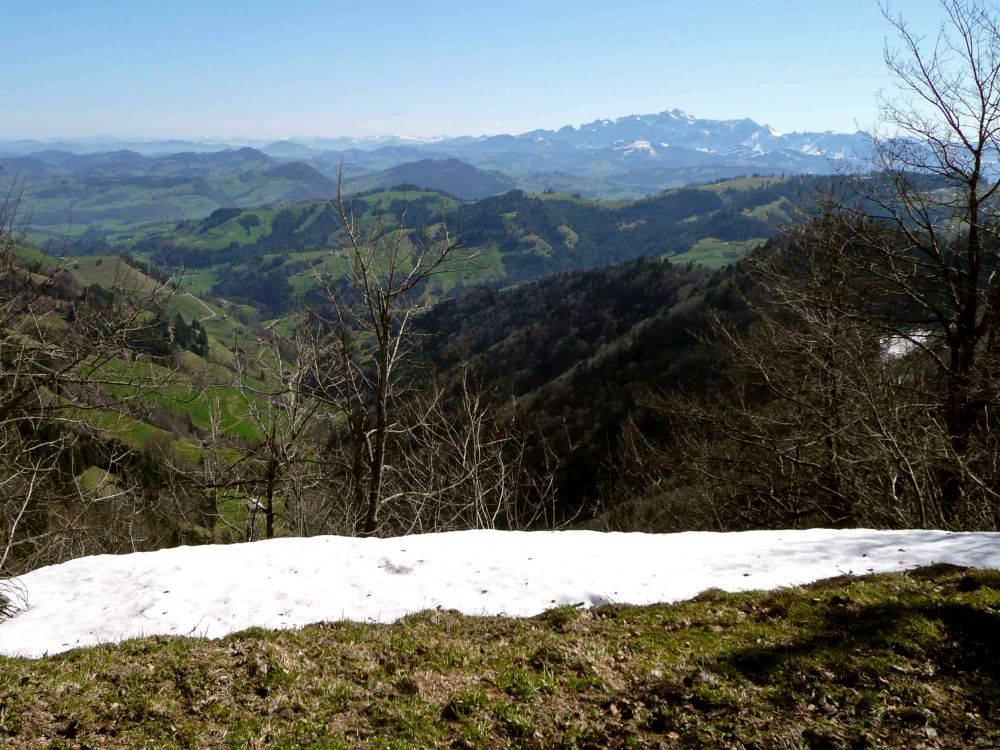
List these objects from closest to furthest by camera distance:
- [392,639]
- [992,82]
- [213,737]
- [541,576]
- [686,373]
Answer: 1. [213,737]
2. [392,639]
3. [541,576]
4. [992,82]
5. [686,373]

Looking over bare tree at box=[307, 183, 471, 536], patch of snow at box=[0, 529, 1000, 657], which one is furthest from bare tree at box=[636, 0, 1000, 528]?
bare tree at box=[307, 183, 471, 536]

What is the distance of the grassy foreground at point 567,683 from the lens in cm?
546

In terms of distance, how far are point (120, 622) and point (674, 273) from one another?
456ft

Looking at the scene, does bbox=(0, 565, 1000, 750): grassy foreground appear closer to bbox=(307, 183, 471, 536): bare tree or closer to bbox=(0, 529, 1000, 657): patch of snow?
bbox=(0, 529, 1000, 657): patch of snow

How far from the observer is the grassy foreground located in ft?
17.9

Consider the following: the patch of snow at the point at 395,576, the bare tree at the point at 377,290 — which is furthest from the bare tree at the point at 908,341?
the bare tree at the point at 377,290

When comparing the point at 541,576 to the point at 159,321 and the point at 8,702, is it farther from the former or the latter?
the point at 159,321

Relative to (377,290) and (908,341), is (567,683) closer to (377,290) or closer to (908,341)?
(377,290)

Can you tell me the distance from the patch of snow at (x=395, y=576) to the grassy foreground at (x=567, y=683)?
3.34 ft

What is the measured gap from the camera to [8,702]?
5.54m

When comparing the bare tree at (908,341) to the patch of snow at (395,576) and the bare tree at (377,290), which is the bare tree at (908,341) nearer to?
the patch of snow at (395,576)

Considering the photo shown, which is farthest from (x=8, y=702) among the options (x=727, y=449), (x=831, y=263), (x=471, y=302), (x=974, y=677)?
(x=471, y=302)

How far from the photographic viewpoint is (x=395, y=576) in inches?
400

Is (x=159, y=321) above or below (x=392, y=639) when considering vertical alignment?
above
